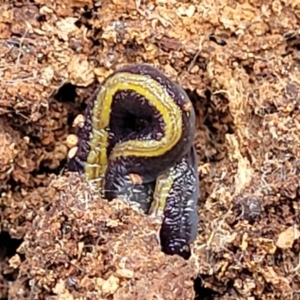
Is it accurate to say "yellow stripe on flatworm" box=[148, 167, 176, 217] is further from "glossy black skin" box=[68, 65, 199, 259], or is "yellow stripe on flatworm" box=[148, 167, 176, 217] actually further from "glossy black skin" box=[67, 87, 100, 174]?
→ "glossy black skin" box=[67, 87, 100, 174]

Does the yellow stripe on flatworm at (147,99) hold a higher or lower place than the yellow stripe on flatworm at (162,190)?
higher

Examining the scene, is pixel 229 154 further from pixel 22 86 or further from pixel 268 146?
pixel 22 86

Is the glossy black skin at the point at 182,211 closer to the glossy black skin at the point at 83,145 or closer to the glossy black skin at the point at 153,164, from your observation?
the glossy black skin at the point at 153,164

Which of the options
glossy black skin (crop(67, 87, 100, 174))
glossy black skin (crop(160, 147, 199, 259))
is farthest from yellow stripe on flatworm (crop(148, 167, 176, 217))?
A: glossy black skin (crop(67, 87, 100, 174))

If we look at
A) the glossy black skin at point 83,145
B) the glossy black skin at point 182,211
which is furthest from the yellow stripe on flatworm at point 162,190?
the glossy black skin at point 83,145

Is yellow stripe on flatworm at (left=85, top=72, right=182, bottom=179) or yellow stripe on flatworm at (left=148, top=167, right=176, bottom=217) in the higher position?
yellow stripe on flatworm at (left=85, top=72, right=182, bottom=179)

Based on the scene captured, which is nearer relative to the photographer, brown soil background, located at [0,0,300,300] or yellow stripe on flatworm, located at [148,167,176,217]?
brown soil background, located at [0,0,300,300]

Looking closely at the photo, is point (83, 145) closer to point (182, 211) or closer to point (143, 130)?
point (143, 130)
